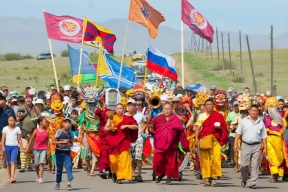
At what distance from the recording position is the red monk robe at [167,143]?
1619cm

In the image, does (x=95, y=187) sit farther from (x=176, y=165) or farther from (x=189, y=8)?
(x=189, y=8)

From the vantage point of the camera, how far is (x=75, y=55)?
30.5 meters

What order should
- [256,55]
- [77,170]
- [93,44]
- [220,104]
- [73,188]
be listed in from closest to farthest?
[73,188], [220,104], [77,170], [93,44], [256,55]

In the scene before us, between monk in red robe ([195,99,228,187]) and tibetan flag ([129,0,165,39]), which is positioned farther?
tibetan flag ([129,0,165,39])

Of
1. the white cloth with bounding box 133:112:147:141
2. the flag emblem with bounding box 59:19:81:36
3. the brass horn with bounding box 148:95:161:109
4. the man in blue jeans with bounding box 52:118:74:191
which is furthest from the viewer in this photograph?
the flag emblem with bounding box 59:19:81:36

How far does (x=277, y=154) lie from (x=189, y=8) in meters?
12.9

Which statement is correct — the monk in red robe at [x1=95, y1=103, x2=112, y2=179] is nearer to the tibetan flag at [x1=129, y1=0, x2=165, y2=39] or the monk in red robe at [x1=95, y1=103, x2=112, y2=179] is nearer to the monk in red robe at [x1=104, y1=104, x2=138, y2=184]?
the monk in red robe at [x1=104, y1=104, x2=138, y2=184]

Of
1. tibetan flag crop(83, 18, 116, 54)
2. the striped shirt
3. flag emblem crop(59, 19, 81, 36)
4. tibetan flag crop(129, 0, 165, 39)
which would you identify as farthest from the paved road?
flag emblem crop(59, 19, 81, 36)

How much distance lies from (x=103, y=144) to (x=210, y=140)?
2292mm

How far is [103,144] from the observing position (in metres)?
16.9

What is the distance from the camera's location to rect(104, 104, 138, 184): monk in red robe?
16469 millimetres

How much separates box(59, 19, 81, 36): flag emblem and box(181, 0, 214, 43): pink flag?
360 cm

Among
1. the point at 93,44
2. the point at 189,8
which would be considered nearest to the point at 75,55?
the point at 93,44

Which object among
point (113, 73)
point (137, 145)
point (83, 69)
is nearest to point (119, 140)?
point (137, 145)
